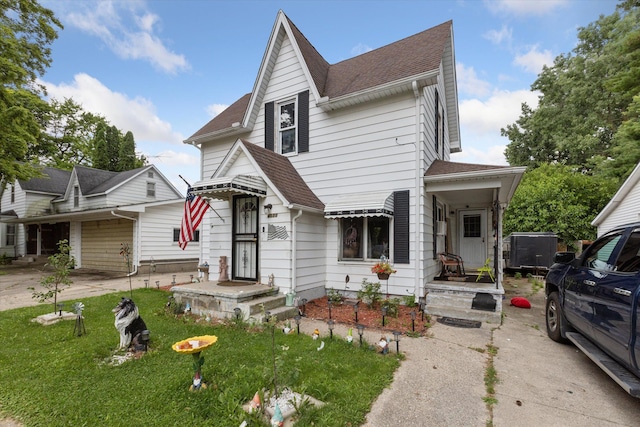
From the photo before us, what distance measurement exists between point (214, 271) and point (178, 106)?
9.47 metres

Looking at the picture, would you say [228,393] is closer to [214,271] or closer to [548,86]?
[214,271]

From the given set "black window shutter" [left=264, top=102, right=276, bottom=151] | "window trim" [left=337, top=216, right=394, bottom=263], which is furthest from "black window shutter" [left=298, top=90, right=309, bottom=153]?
"window trim" [left=337, top=216, right=394, bottom=263]

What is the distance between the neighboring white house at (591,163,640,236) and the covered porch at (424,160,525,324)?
18.4ft

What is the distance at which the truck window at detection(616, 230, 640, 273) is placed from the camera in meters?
3.50

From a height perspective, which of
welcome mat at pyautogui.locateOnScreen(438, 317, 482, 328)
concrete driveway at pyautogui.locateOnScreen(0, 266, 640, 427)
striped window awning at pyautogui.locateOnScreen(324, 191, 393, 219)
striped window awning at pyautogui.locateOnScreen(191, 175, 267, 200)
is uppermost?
striped window awning at pyautogui.locateOnScreen(191, 175, 267, 200)

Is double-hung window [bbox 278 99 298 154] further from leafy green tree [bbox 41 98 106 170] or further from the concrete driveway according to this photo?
leafy green tree [bbox 41 98 106 170]

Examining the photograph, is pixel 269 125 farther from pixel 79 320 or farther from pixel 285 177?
pixel 79 320

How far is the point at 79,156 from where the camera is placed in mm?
32156

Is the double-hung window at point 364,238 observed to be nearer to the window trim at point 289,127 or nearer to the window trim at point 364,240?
the window trim at point 364,240

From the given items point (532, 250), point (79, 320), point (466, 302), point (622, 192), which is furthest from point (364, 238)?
point (622, 192)

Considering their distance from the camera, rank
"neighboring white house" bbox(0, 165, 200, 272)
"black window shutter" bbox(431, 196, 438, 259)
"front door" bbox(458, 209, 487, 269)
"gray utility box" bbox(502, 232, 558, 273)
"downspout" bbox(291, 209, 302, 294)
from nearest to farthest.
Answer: "downspout" bbox(291, 209, 302, 294)
"black window shutter" bbox(431, 196, 438, 259)
"front door" bbox(458, 209, 487, 269)
"gray utility box" bbox(502, 232, 558, 273)
"neighboring white house" bbox(0, 165, 200, 272)

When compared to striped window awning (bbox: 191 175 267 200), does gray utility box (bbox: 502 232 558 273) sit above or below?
below

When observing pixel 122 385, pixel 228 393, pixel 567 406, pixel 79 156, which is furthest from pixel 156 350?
pixel 79 156

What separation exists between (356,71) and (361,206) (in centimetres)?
462
